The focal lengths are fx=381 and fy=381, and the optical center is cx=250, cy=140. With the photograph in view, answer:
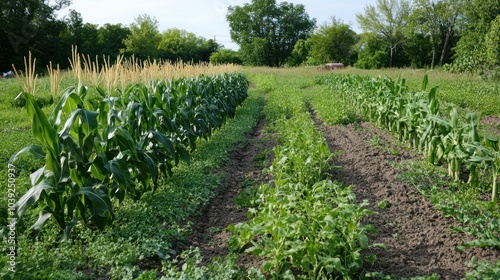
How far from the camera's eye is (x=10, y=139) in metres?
7.66

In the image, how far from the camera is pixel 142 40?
48.8 m

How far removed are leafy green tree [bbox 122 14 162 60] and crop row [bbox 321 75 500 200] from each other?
42.4 metres

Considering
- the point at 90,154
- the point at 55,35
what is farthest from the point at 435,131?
the point at 55,35

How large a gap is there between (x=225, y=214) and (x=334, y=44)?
50.7 metres

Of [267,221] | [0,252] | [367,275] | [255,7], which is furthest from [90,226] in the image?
[255,7]

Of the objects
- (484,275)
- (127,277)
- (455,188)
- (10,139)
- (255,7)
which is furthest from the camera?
(255,7)

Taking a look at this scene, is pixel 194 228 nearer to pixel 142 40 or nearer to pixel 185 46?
pixel 142 40

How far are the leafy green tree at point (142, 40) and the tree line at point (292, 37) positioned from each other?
120 millimetres

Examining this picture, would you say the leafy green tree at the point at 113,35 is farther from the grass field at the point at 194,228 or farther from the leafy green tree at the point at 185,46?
the grass field at the point at 194,228

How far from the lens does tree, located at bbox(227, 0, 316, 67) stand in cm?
6906

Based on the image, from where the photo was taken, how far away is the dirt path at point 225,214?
381 centimetres

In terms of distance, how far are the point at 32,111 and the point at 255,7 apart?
7039cm

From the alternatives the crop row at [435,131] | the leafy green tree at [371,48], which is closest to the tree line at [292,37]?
the leafy green tree at [371,48]

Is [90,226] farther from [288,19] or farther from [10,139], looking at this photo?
[288,19]
